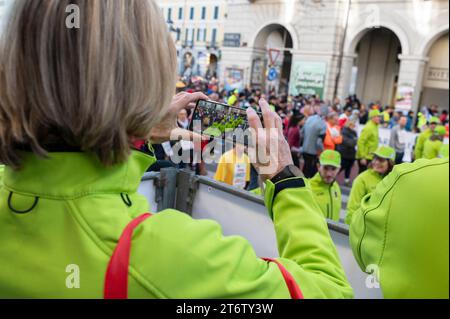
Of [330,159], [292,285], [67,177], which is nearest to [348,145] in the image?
[330,159]

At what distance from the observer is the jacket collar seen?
2.94 feet

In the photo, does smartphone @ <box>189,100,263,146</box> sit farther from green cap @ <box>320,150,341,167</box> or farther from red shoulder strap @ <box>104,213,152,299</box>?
green cap @ <box>320,150,341,167</box>

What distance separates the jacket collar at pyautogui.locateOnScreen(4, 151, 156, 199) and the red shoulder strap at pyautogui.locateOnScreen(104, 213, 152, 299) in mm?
142

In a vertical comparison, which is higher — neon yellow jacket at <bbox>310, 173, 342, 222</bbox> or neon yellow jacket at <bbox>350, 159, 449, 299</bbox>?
neon yellow jacket at <bbox>350, 159, 449, 299</bbox>

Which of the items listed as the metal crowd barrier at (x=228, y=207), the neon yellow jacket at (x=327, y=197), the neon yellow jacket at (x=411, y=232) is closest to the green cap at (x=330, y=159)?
the neon yellow jacket at (x=327, y=197)

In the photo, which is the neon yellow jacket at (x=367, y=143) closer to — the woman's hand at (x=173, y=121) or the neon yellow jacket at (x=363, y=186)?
the neon yellow jacket at (x=363, y=186)

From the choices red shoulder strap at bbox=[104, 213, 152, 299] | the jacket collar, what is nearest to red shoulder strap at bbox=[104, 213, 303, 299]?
red shoulder strap at bbox=[104, 213, 152, 299]

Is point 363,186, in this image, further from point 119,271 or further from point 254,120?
point 119,271

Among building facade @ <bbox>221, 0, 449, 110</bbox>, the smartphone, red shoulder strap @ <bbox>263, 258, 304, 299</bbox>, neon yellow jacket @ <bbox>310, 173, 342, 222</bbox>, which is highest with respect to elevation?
building facade @ <bbox>221, 0, 449, 110</bbox>

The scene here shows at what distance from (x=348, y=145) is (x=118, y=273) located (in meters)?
8.37

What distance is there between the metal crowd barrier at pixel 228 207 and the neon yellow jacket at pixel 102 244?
1300 millimetres

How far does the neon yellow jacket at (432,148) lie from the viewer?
8.21 metres

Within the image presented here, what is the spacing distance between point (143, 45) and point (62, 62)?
0.54 ft

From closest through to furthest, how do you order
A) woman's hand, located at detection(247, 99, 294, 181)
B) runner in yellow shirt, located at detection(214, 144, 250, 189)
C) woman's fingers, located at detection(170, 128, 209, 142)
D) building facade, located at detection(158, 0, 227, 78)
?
woman's hand, located at detection(247, 99, 294, 181), woman's fingers, located at detection(170, 128, 209, 142), runner in yellow shirt, located at detection(214, 144, 250, 189), building facade, located at detection(158, 0, 227, 78)
